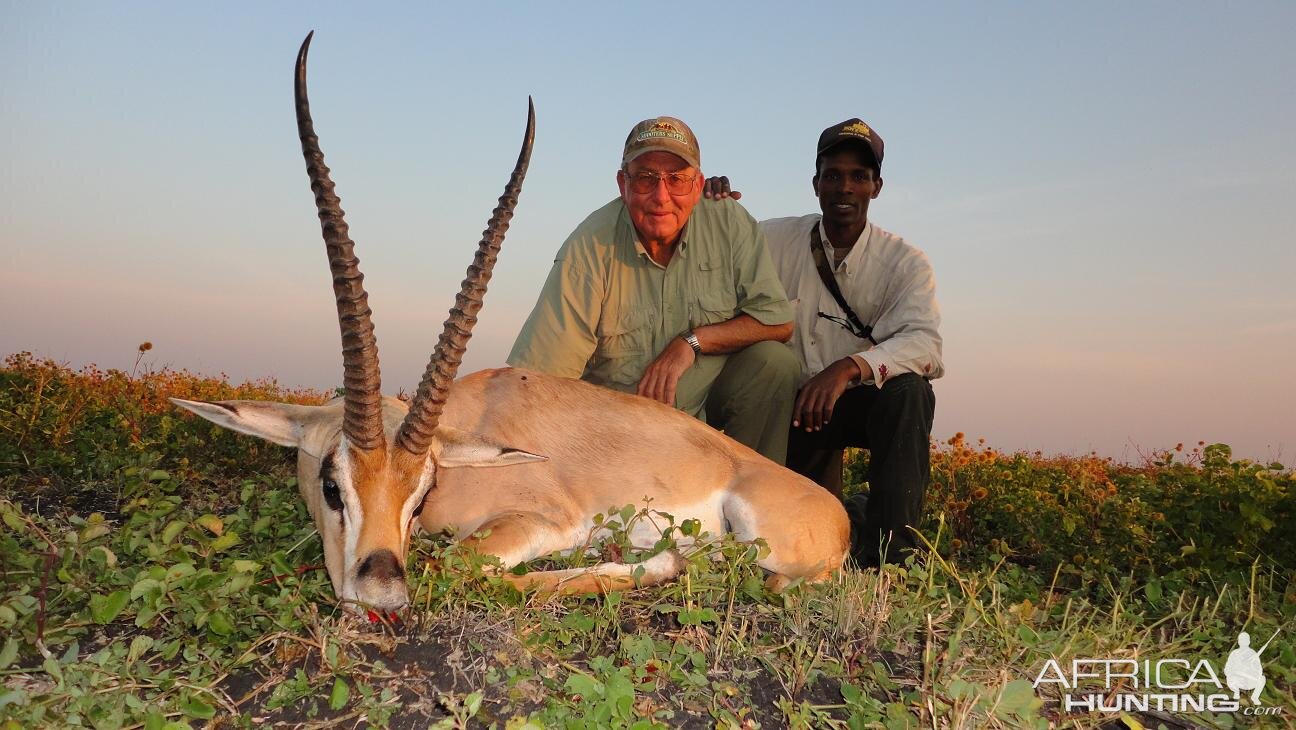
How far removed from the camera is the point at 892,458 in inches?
272

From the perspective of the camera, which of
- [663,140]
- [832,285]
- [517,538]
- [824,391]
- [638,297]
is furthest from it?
[832,285]

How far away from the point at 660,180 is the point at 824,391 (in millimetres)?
1970

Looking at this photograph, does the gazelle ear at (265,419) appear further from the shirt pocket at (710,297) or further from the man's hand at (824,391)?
the man's hand at (824,391)

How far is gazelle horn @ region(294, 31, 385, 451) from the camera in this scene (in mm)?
4453

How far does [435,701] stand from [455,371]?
179 centimetres

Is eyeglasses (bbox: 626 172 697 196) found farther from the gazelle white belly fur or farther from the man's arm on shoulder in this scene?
the gazelle white belly fur

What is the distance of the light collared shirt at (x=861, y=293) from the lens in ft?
24.9

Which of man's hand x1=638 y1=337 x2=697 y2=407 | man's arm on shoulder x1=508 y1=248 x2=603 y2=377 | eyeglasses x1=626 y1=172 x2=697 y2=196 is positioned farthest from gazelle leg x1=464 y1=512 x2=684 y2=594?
eyeglasses x1=626 y1=172 x2=697 y2=196

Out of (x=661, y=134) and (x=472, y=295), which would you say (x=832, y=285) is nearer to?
(x=661, y=134)

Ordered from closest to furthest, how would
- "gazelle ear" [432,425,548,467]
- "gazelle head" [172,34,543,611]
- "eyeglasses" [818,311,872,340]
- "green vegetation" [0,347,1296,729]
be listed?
1. "green vegetation" [0,347,1296,729]
2. "gazelle head" [172,34,543,611]
3. "gazelle ear" [432,425,548,467]
4. "eyeglasses" [818,311,872,340]

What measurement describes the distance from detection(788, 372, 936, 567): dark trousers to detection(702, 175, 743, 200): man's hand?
1.86 m

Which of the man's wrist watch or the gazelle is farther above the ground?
the man's wrist watch

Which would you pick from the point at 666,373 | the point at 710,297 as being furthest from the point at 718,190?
the point at 666,373

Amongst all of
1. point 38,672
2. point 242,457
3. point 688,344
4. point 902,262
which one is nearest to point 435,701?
point 38,672
